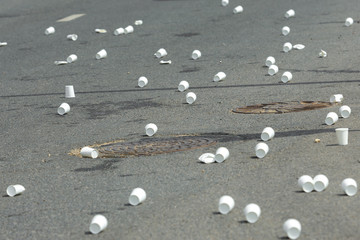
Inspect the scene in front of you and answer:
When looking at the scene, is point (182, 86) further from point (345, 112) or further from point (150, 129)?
point (345, 112)

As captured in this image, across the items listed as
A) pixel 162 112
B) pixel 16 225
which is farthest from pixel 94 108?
pixel 16 225

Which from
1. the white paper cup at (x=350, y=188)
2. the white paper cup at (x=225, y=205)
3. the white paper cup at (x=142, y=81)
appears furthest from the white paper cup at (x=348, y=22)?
the white paper cup at (x=225, y=205)

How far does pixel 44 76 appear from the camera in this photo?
13.3 meters

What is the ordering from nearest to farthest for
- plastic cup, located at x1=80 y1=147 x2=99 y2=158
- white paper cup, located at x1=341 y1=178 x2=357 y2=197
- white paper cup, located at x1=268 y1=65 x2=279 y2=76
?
white paper cup, located at x1=341 y1=178 x2=357 y2=197 → plastic cup, located at x1=80 y1=147 x2=99 y2=158 → white paper cup, located at x1=268 y1=65 x2=279 y2=76

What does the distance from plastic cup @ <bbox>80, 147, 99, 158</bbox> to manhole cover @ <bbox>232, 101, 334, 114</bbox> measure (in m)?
2.43

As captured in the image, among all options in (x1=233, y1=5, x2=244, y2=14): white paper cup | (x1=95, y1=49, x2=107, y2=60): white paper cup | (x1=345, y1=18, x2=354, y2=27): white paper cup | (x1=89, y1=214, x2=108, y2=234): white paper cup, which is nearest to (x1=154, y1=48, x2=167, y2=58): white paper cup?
(x1=95, y1=49, x2=107, y2=60): white paper cup

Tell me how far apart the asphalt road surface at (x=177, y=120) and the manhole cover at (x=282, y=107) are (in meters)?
0.18

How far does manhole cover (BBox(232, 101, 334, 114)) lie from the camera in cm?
1002

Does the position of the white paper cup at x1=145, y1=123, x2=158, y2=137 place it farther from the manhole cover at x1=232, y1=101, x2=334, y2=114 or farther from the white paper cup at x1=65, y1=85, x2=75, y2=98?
the white paper cup at x1=65, y1=85, x2=75, y2=98

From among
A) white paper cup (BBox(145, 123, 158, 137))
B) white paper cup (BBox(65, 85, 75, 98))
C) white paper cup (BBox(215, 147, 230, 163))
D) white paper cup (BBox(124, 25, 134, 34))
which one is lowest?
white paper cup (BBox(215, 147, 230, 163))

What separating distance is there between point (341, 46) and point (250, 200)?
26.6ft

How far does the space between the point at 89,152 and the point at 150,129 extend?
105cm

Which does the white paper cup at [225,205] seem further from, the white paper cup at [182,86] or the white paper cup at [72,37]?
the white paper cup at [72,37]

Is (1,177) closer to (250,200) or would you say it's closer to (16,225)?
(16,225)
